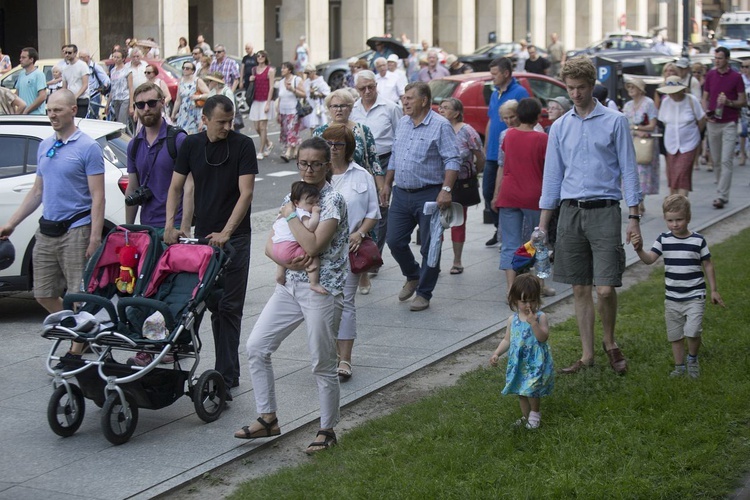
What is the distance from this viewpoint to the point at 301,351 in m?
8.84

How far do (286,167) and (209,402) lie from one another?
14.7m

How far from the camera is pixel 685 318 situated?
25.1ft

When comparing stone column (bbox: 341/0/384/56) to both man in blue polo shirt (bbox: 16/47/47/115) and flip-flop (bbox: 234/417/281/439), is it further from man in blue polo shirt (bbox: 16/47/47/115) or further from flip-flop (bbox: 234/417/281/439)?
flip-flop (bbox: 234/417/281/439)

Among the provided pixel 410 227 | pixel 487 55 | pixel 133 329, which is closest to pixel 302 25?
pixel 487 55

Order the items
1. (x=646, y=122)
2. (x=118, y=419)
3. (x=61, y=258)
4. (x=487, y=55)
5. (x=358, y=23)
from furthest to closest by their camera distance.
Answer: (x=358, y=23) → (x=487, y=55) → (x=646, y=122) → (x=61, y=258) → (x=118, y=419)

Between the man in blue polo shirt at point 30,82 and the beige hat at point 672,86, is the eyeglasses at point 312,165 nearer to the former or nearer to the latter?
the beige hat at point 672,86

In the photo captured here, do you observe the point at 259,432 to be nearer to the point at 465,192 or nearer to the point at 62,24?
the point at 465,192

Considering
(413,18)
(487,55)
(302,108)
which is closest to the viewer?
(302,108)

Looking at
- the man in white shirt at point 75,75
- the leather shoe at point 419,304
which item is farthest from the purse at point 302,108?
the leather shoe at point 419,304

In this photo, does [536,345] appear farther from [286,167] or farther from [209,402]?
[286,167]

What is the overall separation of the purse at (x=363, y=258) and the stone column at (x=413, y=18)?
46784mm

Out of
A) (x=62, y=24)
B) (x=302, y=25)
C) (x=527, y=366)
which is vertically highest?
(x=302, y=25)

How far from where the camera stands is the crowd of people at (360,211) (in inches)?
257

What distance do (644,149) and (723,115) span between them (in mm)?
2335
